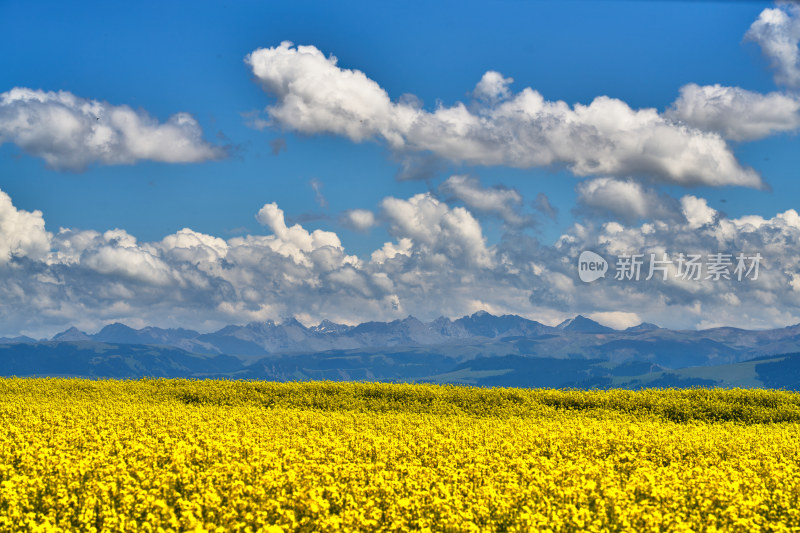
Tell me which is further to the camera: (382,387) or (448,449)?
(382,387)

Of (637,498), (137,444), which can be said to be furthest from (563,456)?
(137,444)

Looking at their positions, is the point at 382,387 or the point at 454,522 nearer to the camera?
the point at 454,522

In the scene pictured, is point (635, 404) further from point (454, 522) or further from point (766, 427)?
point (454, 522)

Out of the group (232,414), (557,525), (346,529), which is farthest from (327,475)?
(232,414)

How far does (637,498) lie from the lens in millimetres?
17141

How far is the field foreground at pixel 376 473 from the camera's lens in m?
14.2

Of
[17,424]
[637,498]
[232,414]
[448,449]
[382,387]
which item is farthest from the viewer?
[382,387]

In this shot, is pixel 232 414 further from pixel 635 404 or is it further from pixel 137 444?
pixel 635 404

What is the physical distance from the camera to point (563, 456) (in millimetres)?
22922

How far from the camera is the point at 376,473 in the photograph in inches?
728

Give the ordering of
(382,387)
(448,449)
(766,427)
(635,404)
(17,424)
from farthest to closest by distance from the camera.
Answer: (382,387) → (635,404) → (766,427) → (17,424) → (448,449)

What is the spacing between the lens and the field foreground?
1420cm

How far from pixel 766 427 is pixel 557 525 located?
25.3 m

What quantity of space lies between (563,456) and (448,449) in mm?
3869
